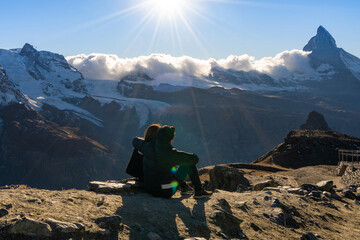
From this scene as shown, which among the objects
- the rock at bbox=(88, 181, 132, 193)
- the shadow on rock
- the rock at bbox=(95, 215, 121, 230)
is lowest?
the rock at bbox=(88, 181, 132, 193)

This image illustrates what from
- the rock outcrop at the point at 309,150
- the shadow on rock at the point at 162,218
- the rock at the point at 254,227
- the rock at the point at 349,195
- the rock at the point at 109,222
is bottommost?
the rock outcrop at the point at 309,150

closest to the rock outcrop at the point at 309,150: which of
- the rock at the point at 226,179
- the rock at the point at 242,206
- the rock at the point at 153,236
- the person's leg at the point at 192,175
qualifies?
the rock at the point at 226,179

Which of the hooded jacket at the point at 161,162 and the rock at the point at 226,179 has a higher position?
the hooded jacket at the point at 161,162

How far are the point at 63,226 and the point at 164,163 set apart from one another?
3.25 metres

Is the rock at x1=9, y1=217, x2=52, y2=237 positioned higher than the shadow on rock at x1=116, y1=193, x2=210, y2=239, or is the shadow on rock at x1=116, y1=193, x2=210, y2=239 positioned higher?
the rock at x1=9, y1=217, x2=52, y2=237

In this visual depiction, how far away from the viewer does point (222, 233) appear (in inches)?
243

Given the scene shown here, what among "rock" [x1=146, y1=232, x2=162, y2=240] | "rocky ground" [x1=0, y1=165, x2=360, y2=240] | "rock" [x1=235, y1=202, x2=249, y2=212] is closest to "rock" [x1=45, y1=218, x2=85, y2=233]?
"rocky ground" [x1=0, y1=165, x2=360, y2=240]

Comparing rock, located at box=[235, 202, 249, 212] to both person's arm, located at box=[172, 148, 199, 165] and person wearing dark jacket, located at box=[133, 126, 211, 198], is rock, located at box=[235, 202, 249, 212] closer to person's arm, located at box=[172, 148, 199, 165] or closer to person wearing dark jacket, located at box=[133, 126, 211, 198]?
person wearing dark jacket, located at box=[133, 126, 211, 198]

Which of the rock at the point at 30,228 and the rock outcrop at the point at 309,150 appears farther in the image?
the rock outcrop at the point at 309,150

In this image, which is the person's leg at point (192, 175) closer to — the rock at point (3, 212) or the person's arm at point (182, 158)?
the person's arm at point (182, 158)

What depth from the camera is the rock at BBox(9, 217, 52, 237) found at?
432 cm

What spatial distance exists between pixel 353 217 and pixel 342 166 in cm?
2018

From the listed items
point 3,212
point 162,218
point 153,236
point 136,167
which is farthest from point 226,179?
point 3,212

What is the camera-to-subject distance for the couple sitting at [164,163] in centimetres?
745
